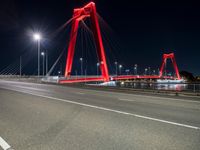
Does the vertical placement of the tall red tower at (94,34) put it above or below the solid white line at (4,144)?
above

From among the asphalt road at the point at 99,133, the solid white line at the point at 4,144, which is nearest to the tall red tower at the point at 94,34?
the asphalt road at the point at 99,133

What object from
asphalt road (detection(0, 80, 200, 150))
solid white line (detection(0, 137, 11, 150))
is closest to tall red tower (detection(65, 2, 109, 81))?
asphalt road (detection(0, 80, 200, 150))

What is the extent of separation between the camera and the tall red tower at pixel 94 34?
4072cm

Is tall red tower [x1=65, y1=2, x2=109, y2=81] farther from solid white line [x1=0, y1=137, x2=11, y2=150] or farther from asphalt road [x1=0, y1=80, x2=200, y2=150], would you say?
solid white line [x1=0, y1=137, x2=11, y2=150]

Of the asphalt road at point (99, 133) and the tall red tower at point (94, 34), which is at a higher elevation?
the tall red tower at point (94, 34)

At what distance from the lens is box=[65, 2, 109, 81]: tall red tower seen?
4072cm

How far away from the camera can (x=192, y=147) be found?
4.32m

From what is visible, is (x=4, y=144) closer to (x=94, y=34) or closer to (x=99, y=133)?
(x=99, y=133)

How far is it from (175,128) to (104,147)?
8.34 ft

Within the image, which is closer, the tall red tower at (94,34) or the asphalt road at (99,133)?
the asphalt road at (99,133)

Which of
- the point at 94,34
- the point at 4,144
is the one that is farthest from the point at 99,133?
the point at 94,34

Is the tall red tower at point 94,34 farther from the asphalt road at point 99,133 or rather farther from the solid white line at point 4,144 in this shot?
the solid white line at point 4,144

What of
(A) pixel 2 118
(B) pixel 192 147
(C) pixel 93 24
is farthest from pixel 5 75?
(B) pixel 192 147

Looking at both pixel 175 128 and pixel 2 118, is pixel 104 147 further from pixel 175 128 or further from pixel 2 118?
pixel 2 118
